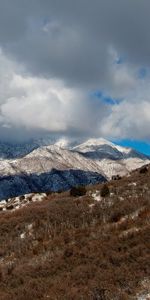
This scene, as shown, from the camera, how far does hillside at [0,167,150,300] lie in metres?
20.1

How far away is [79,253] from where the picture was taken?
24.9m

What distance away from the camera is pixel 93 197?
45688mm

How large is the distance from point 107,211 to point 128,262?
12.5 metres

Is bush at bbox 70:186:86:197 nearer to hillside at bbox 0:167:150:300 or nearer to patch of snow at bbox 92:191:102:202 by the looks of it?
patch of snow at bbox 92:191:102:202

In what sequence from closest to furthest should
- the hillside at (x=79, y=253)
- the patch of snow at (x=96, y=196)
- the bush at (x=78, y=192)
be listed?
the hillside at (x=79, y=253)
the patch of snow at (x=96, y=196)
the bush at (x=78, y=192)

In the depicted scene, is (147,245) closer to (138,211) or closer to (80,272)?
(80,272)

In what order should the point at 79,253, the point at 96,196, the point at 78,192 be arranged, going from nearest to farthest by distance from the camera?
the point at 79,253 < the point at 96,196 < the point at 78,192

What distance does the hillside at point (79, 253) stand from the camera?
65.9 ft

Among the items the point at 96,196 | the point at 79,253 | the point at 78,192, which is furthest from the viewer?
the point at 78,192

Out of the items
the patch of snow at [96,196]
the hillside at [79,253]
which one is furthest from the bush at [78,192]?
the hillside at [79,253]

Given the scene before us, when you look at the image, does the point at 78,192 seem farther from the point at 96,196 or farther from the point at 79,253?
the point at 79,253

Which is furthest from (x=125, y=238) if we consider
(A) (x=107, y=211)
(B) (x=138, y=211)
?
(A) (x=107, y=211)

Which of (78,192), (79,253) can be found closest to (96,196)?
(78,192)

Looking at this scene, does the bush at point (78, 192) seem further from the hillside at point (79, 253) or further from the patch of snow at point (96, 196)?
the hillside at point (79, 253)
